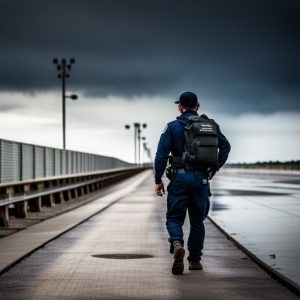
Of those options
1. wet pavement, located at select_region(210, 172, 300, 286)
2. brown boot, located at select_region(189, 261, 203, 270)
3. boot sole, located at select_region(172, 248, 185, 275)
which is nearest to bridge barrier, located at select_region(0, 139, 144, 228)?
wet pavement, located at select_region(210, 172, 300, 286)

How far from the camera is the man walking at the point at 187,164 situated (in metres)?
9.70

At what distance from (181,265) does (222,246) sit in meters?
3.60

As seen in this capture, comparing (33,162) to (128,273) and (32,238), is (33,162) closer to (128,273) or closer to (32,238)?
(32,238)

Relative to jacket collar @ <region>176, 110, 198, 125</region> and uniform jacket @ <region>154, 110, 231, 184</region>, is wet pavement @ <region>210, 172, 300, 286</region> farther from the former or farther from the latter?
jacket collar @ <region>176, 110, 198, 125</region>

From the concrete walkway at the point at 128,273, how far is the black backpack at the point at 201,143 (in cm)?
130

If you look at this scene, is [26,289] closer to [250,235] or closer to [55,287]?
[55,287]

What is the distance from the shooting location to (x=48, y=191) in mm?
25469

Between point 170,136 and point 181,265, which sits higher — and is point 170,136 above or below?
above

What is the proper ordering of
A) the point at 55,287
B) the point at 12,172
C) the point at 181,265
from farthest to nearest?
the point at 12,172 → the point at 181,265 → the point at 55,287

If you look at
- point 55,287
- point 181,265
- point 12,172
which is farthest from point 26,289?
point 12,172

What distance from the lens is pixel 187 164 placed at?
32.2 ft

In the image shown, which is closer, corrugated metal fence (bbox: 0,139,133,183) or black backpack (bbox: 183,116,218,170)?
black backpack (bbox: 183,116,218,170)

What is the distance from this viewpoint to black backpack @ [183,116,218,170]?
966cm

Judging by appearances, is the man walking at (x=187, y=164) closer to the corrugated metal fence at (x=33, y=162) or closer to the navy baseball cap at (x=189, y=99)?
the navy baseball cap at (x=189, y=99)
